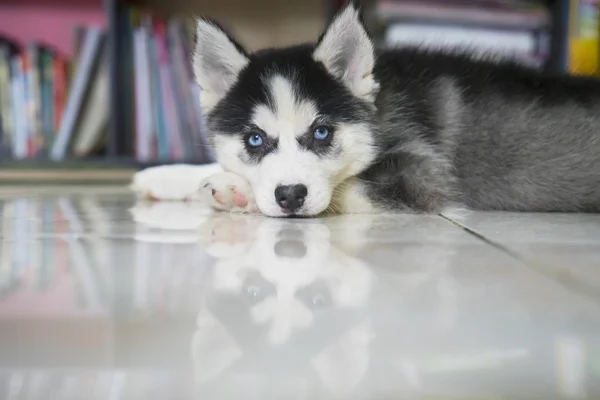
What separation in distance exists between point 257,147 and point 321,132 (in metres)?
0.16

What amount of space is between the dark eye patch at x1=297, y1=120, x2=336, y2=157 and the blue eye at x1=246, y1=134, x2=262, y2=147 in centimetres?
10

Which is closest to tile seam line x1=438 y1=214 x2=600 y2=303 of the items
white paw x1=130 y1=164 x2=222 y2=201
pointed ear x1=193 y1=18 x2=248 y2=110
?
pointed ear x1=193 y1=18 x2=248 y2=110

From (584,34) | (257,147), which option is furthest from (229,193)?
(584,34)

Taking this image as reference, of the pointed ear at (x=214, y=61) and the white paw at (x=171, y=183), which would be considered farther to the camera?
the white paw at (x=171, y=183)

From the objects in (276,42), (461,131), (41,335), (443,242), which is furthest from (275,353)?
(276,42)

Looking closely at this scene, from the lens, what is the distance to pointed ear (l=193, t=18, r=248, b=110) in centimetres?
158

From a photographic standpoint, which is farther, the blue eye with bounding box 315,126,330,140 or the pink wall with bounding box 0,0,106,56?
the pink wall with bounding box 0,0,106,56

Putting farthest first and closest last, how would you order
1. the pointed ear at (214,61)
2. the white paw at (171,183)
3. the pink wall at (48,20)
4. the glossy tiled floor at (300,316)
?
the pink wall at (48,20), the white paw at (171,183), the pointed ear at (214,61), the glossy tiled floor at (300,316)

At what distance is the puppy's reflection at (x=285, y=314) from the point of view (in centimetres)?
48

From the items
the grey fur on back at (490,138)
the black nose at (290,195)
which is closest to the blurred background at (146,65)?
the grey fur on back at (490,138)

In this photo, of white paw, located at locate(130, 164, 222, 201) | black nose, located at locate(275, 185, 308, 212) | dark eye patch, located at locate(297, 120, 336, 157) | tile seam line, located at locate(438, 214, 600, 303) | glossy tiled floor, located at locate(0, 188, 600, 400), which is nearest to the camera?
glossy tiled floor, located at locate(0, 188, 600, 400)

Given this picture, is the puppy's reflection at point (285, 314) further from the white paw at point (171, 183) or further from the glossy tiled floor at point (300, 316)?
the white paw at point (171, 183)

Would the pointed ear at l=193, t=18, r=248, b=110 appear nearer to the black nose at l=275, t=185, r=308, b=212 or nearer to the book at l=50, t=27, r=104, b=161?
the black nose at l=275, t=185, r=308, b=212

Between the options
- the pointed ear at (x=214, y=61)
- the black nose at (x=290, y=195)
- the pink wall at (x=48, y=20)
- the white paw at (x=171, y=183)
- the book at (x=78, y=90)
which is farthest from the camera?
→ the pink wall at (x=48, y=20)
